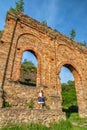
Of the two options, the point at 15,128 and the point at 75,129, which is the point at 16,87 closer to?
the point at 15,128

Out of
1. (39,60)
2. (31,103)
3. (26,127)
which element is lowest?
(26,127)

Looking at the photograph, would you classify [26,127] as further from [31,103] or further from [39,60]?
[39,60]

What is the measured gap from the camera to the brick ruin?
1010 centimetres

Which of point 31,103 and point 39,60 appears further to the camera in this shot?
point 39,60

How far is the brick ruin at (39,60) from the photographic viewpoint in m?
10.1

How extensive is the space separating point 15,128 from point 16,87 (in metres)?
3.47

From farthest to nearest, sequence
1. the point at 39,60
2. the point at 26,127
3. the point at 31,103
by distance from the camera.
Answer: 1. the point at 39,60
2. the point at 31,103
3. the point at 26,127

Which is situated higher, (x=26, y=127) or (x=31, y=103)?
(x=31, y=103)

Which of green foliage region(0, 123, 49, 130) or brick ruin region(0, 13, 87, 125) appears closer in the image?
green foliage region(0, 123, 49, 130)

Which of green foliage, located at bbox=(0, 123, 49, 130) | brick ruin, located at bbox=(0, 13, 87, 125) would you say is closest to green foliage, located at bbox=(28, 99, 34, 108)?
brick ruin, located at bbox=(0, 13, 87, 125)

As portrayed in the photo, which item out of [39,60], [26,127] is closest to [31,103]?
[26,127]

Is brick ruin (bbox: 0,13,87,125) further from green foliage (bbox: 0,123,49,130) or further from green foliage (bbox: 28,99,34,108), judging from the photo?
green foliage (bbox: 0,123,49,130)

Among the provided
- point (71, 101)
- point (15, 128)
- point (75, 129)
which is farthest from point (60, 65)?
point (71, 101)

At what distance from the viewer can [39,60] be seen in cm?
1242
